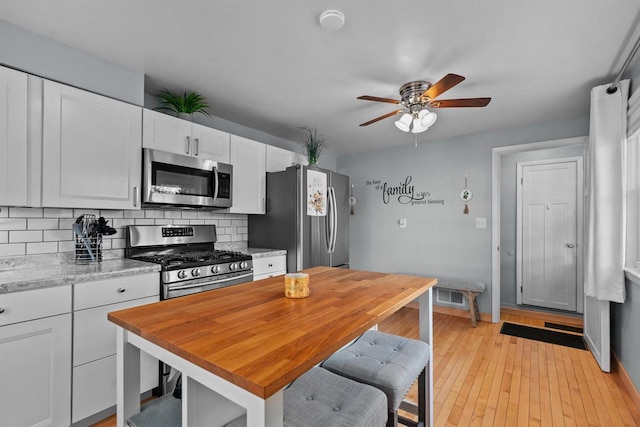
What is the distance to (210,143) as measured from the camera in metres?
2.83

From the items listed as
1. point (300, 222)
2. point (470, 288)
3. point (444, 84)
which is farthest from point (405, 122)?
point (470, 288)

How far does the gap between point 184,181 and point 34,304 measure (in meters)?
1.31

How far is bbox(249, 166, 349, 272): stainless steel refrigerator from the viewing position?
318 centimetres

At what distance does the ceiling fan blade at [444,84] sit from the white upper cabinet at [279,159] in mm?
1811

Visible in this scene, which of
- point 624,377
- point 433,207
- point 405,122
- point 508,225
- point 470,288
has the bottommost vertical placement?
point 624,377

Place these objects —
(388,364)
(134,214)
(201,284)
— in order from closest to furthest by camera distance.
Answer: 1. (388,364)
2. (201,284)
3. (134,214)

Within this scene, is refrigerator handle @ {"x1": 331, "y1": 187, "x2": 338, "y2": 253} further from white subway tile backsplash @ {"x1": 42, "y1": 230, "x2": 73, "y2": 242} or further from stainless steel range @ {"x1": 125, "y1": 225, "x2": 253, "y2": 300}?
white subway tile backsplash @ {"x1": 42, "y1": 230, "x2": 73, "y2": 242}

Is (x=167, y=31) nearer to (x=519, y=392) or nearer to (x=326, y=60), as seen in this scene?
(x=326, y=60)

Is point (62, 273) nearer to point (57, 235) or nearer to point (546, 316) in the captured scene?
point (57, 235)

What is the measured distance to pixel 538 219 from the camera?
13.7 feet

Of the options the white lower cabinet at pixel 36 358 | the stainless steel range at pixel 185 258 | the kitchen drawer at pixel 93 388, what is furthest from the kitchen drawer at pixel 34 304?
the stainless steel range at pixel 185 258

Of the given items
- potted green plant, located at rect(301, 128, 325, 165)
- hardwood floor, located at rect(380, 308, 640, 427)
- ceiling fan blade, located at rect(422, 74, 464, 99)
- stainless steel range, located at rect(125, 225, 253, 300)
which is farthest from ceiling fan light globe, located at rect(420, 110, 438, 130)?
hardwood floor, located at rect(380, 308, 640, 427)

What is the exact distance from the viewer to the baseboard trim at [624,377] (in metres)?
2.07

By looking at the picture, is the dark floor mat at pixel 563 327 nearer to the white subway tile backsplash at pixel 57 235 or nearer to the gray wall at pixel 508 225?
the gray wall at pixel 508 225
